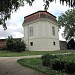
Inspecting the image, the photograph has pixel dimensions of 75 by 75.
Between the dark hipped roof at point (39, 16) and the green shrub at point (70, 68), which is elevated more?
the dark hipped roof at point (39, 16)

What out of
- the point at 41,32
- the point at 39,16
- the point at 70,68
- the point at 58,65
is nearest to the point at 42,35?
the point at 41,32

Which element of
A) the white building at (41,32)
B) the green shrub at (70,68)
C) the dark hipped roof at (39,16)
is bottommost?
the green shrub at (70,68)

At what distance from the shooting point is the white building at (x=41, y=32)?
4375cm

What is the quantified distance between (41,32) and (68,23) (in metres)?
14.2

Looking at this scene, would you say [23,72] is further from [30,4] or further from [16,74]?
[30,4]

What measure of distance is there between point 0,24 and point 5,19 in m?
1.45

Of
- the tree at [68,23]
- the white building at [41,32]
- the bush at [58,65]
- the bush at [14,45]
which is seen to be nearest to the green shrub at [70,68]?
the bush at [58,65]

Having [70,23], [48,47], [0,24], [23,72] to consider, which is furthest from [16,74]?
[70,23]

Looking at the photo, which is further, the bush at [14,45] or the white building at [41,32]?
the white building at [41,32]

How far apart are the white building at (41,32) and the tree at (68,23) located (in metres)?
9.65

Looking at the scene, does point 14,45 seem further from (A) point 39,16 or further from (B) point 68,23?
(B) point 68,23

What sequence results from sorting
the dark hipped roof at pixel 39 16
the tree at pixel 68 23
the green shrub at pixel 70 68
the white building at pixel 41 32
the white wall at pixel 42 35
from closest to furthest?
the green shrub at pixel 70 68
the white wall at pixel 42 35
the white building at pixel 41 32
the dark hipped roof at pixel 39 16
the tree at pixel 68 23

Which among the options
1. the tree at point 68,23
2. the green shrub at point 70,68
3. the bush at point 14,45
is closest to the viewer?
the green shrub at point 70,68

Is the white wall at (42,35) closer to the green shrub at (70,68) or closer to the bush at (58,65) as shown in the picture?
the bush at (58,65)
